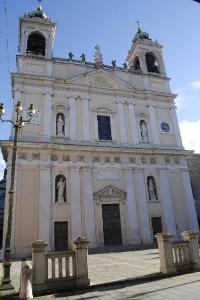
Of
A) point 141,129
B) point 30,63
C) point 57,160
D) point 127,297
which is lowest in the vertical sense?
point 127,297

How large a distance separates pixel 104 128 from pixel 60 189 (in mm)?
6349

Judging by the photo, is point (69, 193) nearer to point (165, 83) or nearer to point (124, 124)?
point (124, 124)

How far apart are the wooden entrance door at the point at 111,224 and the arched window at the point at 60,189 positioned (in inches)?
119

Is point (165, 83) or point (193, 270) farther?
point (165, 83)

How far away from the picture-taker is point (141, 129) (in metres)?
22.5

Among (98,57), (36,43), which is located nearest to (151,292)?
(98,57)

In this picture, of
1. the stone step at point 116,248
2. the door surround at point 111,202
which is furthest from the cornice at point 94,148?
the stone step at point 116,248

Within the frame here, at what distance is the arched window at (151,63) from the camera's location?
26734 millimetres

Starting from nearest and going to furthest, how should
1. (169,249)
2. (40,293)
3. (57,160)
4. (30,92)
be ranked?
(40,293) < (169,249) < (57,160) < (30,92)

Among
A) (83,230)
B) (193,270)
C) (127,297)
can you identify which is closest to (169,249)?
(193,270)

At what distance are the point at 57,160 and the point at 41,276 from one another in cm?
1237

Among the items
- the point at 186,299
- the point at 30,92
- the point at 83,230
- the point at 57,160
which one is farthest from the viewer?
the point at 30,92

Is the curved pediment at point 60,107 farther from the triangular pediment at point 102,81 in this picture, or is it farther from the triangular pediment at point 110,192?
the triangular pediment at point 110,192

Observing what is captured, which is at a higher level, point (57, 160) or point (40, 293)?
point (57, 160)
